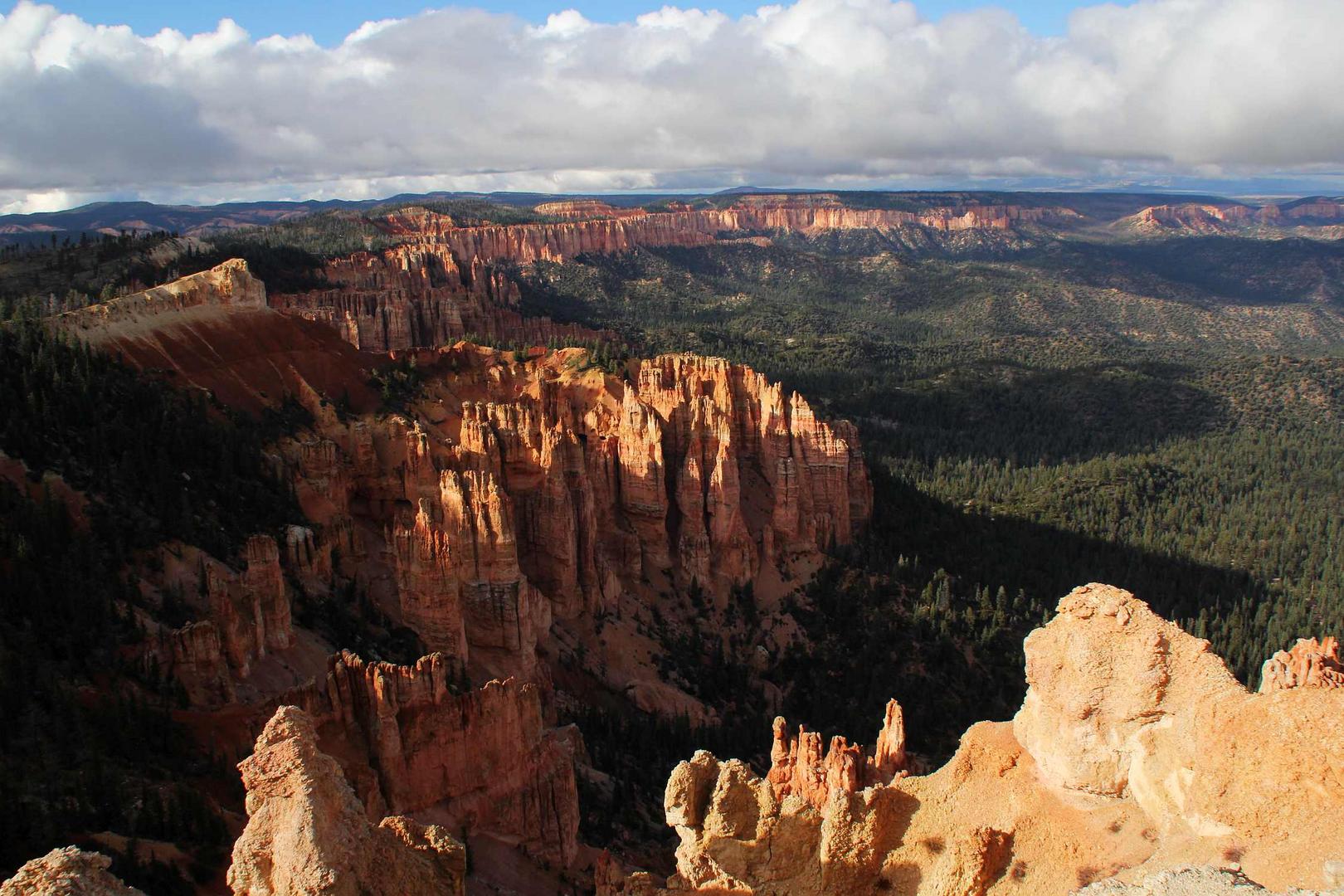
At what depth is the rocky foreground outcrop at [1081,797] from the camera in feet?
40.7

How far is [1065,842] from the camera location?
15.0m

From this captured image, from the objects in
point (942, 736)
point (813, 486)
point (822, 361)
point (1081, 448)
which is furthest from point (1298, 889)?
point (822, 361)

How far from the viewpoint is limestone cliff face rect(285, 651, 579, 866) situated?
2388cm

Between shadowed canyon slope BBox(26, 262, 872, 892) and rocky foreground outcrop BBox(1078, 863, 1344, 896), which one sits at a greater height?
rocky foreground outcrop BBox(1078, 863, 1344, 896)

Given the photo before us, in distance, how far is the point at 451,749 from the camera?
25.7m

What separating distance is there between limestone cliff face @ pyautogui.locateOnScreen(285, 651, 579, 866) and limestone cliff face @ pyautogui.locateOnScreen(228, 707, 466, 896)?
8.17 meters

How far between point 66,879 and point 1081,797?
1446 centimetres

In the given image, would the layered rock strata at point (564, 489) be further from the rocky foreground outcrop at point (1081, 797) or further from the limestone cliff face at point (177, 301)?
the rocky foreground outcrop at point (1081, 797)

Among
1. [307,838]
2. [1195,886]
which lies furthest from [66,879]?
[1195,886]

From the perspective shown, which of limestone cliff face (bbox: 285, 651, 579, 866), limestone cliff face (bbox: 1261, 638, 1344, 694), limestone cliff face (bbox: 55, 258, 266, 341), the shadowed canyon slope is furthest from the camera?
limestone cliff face (bbox: 55, 258, 266, 341)

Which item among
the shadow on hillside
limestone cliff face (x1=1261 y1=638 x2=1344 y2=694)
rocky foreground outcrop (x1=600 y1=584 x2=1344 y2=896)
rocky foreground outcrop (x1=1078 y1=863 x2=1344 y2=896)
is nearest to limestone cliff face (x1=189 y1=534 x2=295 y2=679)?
rocky foreground outcrop (x1=600 y1=584 x2=1344 y2=896)

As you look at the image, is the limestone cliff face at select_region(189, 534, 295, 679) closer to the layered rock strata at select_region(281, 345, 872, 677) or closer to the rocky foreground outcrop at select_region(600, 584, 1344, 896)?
the layered rock strata at select_region(281, 345, 872, 677)

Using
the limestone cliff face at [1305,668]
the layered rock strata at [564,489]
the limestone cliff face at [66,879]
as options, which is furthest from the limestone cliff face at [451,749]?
the limestone cliff face at [1305,668]

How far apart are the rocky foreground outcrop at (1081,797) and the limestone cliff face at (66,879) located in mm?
8558
